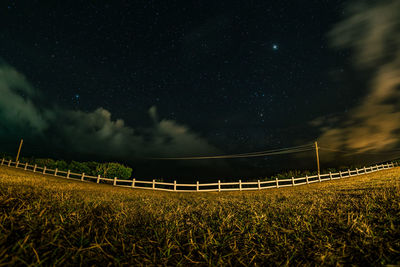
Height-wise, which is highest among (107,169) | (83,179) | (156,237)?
(107,169)

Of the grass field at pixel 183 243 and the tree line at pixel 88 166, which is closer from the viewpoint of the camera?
the grass field at pixel 183 243

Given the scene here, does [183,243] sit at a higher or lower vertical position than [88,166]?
lower

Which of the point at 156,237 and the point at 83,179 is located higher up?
the point at 83,179

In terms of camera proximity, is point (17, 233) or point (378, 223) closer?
point (17, 233)

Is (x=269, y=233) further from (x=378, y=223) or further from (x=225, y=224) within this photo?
(x=378, y=223)

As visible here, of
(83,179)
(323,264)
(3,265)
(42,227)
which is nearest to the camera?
(3,265)

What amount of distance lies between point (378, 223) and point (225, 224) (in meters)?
1.53

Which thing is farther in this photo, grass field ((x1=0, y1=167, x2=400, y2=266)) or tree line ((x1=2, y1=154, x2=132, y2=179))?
tree line ((x1=2, y1=154, x2=132, y2=179))

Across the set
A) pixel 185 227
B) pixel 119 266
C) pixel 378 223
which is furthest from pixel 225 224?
pixel 378 223

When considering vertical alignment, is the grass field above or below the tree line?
below

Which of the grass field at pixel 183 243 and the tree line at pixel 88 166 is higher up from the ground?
the tree line at pixel 88 166

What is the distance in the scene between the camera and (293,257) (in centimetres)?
123

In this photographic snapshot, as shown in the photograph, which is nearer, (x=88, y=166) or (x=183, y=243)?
(x=183, y=243)

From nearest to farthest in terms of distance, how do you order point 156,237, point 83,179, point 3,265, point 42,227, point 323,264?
point 3,265 < point 323,264 < point 42,227 < point 156,237 < point 83,179
